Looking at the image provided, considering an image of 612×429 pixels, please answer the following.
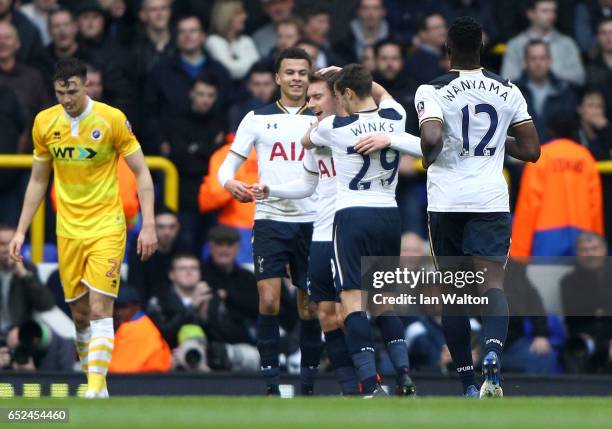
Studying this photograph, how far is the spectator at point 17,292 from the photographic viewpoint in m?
14.9

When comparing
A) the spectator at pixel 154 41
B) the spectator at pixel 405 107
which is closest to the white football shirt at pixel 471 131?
the spectator at pixel 405 107

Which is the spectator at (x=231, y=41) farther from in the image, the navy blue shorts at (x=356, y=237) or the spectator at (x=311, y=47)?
the navy blue shorts at (x=356, y=237)

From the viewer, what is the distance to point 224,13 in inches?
698

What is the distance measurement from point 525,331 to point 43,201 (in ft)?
15.2

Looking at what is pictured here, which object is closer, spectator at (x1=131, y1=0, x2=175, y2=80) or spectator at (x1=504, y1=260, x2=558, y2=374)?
spectator at (x1=504, y1=260, x2=558, y2=374)

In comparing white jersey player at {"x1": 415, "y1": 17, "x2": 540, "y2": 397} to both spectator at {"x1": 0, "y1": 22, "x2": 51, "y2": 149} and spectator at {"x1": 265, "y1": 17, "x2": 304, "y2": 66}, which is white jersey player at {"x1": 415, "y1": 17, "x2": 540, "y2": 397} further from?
spectator at {"x1": 0, "y1": 22, "x2": 51, "y2": 149}

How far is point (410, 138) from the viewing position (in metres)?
11.5

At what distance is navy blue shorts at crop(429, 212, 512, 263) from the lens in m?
11.0

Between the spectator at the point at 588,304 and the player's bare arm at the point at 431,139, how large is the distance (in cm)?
470

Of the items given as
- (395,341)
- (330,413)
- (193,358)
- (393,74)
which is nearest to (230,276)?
(193,358)

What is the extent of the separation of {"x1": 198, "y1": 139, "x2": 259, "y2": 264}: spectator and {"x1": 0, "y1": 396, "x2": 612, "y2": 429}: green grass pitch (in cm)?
540

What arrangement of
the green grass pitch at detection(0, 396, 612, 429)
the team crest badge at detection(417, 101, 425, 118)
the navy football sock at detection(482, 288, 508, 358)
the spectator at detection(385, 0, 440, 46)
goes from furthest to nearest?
1. the spectator at detection(385, 0, 440, 46)
2. the team crest badge at detection(417, 101, 425, 118)
3. the navy football sock at detection(482, 288, 508, 358)
4. the green grass pitch at detection(0, 396, 612, 429)

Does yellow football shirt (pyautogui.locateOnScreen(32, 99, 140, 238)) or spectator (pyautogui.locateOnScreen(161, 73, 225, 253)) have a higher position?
A: spectator (pyautogui.locateOnScreen(161, 73, 225, 253))
